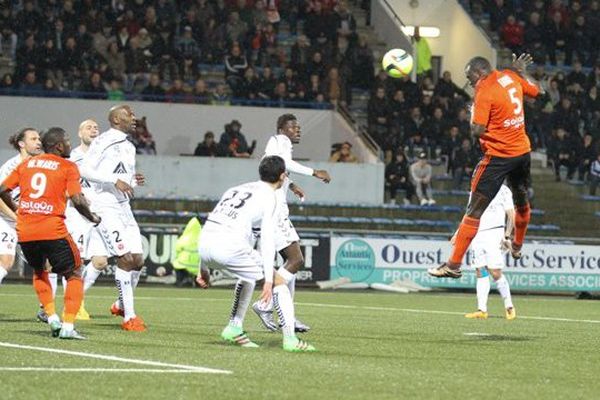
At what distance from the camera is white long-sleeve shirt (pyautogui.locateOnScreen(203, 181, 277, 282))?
12641mm

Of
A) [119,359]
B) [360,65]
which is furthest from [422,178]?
[119,359]

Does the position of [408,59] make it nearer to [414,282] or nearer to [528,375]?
[414,282]

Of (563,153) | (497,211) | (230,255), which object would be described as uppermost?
(563,153)

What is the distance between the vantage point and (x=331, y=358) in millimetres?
11906

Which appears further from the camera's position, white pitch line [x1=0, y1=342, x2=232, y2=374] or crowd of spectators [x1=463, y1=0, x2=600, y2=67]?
crowd of spectators [x1=463, y1=0, x2=600, y2=67]

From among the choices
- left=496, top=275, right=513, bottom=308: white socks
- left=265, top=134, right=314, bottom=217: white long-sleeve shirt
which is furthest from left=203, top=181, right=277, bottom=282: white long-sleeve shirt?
left=496, top=275, right=513, bottom=308: white socks

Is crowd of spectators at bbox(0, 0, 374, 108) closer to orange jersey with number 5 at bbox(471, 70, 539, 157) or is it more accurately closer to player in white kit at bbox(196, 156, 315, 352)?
orange jersey with number 5 at bbox(471, 70, 539, 157)

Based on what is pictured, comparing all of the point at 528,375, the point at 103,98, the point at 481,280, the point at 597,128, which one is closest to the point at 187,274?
the point at 103,98

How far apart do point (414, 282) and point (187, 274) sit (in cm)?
495

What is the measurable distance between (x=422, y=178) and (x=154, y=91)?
22.9 feet

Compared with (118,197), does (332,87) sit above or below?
above

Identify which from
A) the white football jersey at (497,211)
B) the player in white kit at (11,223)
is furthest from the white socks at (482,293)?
the player in white kit at (11,223)

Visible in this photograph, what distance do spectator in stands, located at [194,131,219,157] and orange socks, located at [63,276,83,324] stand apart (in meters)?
20.4

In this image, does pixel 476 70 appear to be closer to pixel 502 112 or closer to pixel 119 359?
pixel 502 112
